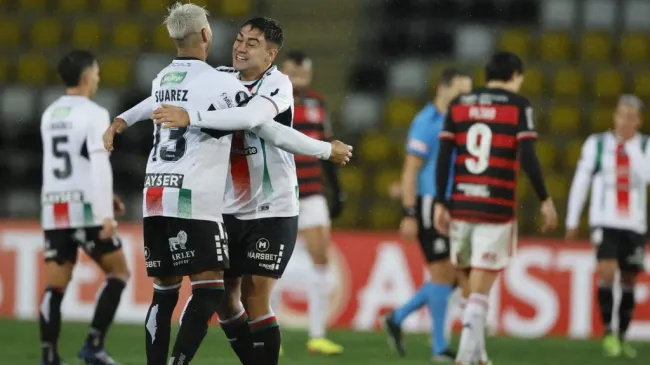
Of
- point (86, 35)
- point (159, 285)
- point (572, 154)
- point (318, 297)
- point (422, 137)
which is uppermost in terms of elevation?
point (86, 35)

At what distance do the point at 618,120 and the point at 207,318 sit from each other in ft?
19.1

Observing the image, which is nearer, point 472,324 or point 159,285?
point 159,285

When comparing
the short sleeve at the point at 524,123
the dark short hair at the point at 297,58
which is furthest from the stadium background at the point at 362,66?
the short sleeve at the point at 524,123

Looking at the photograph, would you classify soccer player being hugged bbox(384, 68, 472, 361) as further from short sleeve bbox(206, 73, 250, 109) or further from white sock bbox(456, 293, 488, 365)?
A: short sleeve bbox(206, 73, 250, 109)

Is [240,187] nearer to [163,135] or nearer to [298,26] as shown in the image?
[163,135]

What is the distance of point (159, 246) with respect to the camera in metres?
6.30

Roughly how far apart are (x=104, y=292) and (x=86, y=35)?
9.94m

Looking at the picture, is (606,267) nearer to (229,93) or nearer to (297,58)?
(297,58)

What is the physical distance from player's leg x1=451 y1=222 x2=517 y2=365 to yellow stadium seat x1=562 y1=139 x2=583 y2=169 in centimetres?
785

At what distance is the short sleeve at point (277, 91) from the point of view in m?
6.42

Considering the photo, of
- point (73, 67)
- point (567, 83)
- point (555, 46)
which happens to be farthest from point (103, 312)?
point (555, 46)

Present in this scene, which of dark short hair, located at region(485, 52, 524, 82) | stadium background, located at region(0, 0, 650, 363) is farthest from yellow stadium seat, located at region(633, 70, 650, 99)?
dark short hair, located at region(485, 52, 524, 82)

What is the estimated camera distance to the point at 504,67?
26.7 feet

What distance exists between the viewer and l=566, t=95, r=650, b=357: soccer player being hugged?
11.0m
